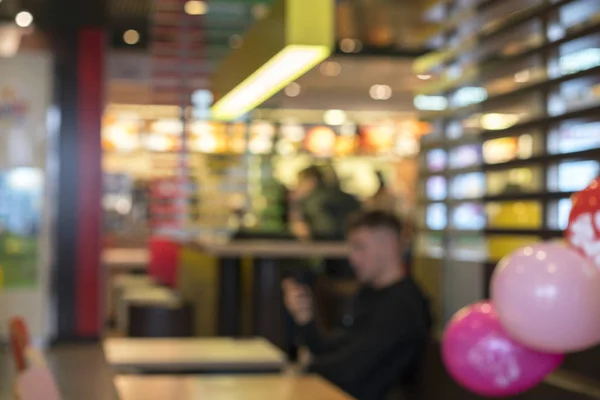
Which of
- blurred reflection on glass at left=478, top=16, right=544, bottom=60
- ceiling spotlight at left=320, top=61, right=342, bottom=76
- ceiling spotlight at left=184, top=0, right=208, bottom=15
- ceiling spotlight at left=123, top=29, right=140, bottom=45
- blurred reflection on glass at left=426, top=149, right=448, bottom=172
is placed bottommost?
blurred reflection on glass at left=426, top=149, right=448, bottom=172

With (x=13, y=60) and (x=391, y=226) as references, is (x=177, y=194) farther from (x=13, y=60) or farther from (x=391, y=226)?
(x=391, y=226)

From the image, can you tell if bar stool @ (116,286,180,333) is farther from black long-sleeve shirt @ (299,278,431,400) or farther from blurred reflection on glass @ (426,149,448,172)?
black long-sleeve shirt @ (299,278,431,400)

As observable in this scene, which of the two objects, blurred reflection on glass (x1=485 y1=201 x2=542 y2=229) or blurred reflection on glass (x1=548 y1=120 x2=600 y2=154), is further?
blurred reflection on glass (x1=485 y1=201 x2=542 y2=229)

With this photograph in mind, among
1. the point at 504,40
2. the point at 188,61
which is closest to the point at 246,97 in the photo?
the point at 504,40

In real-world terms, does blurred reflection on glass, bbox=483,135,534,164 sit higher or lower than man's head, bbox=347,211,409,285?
higher

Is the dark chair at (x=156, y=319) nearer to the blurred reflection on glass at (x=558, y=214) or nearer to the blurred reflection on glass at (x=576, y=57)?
the blurred reflection on glass at (x=558, y=214)

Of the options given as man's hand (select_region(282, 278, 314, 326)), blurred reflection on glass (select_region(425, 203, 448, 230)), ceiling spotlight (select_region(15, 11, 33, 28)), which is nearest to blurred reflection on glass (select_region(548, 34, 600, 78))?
blurred reflection on glass (select_region(425, 203, 448, 230))

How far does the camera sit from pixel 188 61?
7508 millimetres

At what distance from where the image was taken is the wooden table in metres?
3.86

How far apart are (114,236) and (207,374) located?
9296 millimetres

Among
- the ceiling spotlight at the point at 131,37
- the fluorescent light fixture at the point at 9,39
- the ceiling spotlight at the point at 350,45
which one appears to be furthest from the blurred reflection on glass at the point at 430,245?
the ceiling spotlight at the point at 131,37

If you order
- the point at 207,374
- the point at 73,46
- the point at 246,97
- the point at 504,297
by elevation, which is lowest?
the point at 207,374

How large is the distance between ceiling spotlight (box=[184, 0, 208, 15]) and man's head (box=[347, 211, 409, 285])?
3.39m

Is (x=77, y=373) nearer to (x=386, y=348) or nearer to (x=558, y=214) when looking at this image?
(x=386, y=348)
